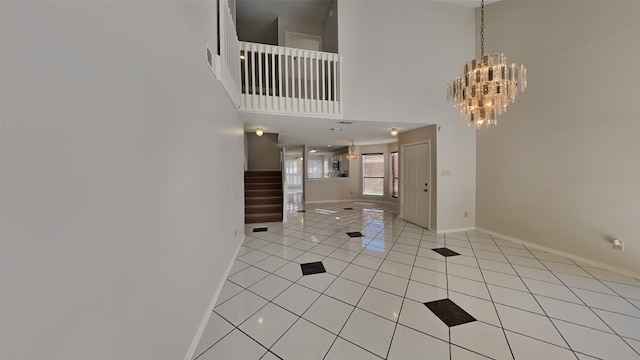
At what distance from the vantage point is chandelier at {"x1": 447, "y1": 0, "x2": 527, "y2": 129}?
2.39 meters

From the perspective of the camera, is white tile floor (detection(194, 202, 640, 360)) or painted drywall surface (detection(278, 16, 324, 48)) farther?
painted drywall surface (detection(278, 16, 324, 48))

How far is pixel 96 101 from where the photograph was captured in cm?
78

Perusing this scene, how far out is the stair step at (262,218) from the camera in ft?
17.7

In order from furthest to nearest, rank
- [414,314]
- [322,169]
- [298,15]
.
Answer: [322,169] → [298,15] → [414,314]

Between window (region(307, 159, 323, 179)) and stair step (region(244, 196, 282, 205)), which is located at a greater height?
window (region(307, 159, 323, 179))

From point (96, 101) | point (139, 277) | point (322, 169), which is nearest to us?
point (96, 101)

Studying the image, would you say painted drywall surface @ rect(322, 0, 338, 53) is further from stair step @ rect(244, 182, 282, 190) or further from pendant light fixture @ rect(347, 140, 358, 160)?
pendant light fixture @ rect(347, 140, 358, 160)

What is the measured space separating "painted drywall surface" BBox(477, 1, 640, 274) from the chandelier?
1.32 m

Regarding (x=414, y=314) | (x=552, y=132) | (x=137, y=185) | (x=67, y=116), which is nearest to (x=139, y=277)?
(x=137, y=185)

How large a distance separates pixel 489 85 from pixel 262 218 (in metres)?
4.89

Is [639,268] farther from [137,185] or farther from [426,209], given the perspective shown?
[137,185]

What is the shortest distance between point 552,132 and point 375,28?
10.7 ft

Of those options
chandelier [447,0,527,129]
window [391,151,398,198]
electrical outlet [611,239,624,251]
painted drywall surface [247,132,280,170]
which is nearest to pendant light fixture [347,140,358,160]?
window [391,151,398,198]

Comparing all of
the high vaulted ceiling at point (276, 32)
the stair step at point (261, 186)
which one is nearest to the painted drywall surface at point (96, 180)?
the high vaulted ceiling at point (276, 32)
